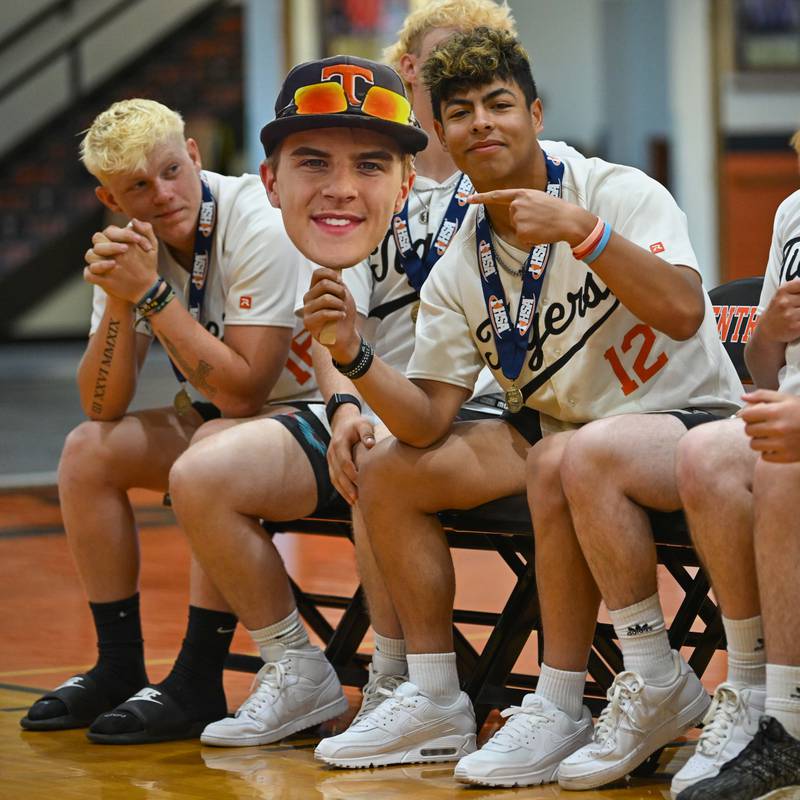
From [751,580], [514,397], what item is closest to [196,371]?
[514,397]

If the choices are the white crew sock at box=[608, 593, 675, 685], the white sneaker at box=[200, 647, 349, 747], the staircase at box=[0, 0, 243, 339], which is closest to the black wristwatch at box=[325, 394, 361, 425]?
the white sneaker at box=[200, 647, 349, 747]

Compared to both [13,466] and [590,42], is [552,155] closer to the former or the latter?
[13,466]

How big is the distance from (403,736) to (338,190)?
112cm

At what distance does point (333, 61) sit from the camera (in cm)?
337

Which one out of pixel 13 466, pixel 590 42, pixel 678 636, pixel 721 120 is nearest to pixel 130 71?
pixel 590 42

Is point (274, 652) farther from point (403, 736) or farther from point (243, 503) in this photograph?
point (403, 736)

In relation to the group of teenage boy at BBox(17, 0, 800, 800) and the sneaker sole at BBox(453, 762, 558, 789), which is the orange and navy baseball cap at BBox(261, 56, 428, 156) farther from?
the sneaker sole at BBox(453, 762, 558, 789)

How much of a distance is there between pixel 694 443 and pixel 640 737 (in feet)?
1.89

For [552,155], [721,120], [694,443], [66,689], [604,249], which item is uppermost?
[721,120]

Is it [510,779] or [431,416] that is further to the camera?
[431,416]

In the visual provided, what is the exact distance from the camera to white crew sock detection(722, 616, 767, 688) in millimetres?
2906

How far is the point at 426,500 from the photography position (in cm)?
339

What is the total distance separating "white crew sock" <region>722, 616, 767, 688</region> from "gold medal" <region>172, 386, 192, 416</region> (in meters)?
1.73

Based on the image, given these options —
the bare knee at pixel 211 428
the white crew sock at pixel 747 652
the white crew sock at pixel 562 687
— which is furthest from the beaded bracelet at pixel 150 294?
the white crew sock at pixel 747 652
